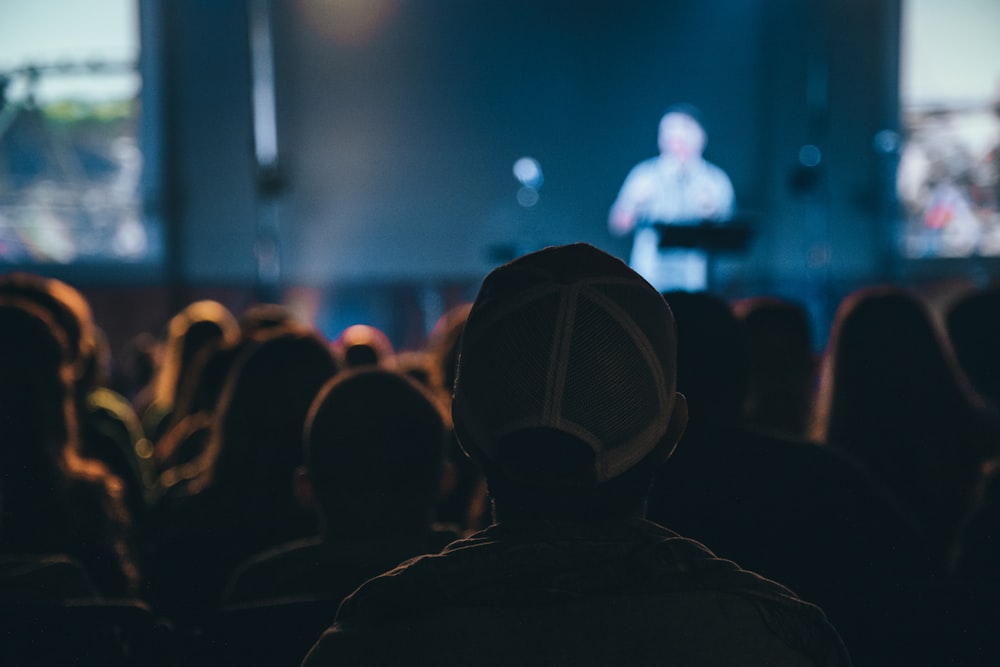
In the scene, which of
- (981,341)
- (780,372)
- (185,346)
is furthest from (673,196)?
(981,341)

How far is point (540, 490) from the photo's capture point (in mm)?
917

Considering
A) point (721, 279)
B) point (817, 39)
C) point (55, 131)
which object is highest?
point (817, 39)

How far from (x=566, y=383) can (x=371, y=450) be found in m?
0.88

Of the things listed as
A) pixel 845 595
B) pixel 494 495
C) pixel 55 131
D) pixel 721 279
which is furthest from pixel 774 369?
pixel 55 131

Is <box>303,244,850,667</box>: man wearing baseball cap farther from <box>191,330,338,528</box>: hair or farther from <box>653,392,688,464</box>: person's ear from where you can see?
<box>191,330,338,528</box>: hair

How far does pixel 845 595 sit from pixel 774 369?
63.1 inches

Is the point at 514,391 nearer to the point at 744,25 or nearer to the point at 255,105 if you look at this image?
the point at 255,105

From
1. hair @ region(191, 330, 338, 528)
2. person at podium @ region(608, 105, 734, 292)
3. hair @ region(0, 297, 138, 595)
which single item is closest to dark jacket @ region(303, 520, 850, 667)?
hair @ region(0, 297, 138, 595)

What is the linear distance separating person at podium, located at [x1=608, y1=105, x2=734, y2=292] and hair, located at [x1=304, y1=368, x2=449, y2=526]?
7497mm

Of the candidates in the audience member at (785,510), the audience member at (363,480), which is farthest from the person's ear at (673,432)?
the audience member at (363,480)

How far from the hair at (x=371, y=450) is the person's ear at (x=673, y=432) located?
2.72 ft

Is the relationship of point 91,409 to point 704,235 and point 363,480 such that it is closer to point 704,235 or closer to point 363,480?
point 363,480

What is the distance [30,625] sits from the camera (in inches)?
53.4

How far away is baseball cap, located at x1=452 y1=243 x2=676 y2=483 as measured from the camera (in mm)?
896
